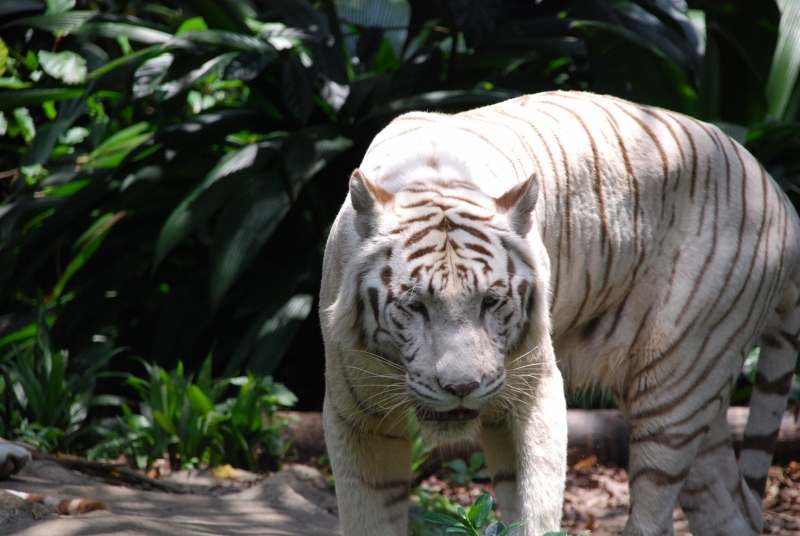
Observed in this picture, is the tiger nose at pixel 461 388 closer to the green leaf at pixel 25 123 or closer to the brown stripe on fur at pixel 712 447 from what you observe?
the brown stripe on fur at pixel 712 447

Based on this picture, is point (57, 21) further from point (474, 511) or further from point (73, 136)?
point (474, 511)

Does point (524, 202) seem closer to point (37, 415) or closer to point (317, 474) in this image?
point (317, 474)

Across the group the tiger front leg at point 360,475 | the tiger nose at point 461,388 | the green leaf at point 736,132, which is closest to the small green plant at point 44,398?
the tiger front leg at point 360,475

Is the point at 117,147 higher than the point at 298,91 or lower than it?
lower

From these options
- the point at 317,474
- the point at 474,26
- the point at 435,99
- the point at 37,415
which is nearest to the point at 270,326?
the point at 317,474

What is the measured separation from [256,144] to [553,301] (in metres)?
2.70

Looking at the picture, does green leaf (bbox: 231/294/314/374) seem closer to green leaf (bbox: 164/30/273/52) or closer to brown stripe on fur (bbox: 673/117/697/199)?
green leaf (bbox: 164/30/273/52)

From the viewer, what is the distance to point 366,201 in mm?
2049

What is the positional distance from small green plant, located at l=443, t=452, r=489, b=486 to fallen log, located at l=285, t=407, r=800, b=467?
6 centimetres

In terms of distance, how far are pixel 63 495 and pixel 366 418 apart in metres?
1.51

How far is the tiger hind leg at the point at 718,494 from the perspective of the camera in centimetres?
306

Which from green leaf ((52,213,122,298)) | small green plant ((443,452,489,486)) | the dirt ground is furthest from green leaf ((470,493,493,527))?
green leaf ((52,213,122,298))

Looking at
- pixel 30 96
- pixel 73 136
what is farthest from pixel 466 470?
pixel 73 136

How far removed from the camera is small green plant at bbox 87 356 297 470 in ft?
13.1
